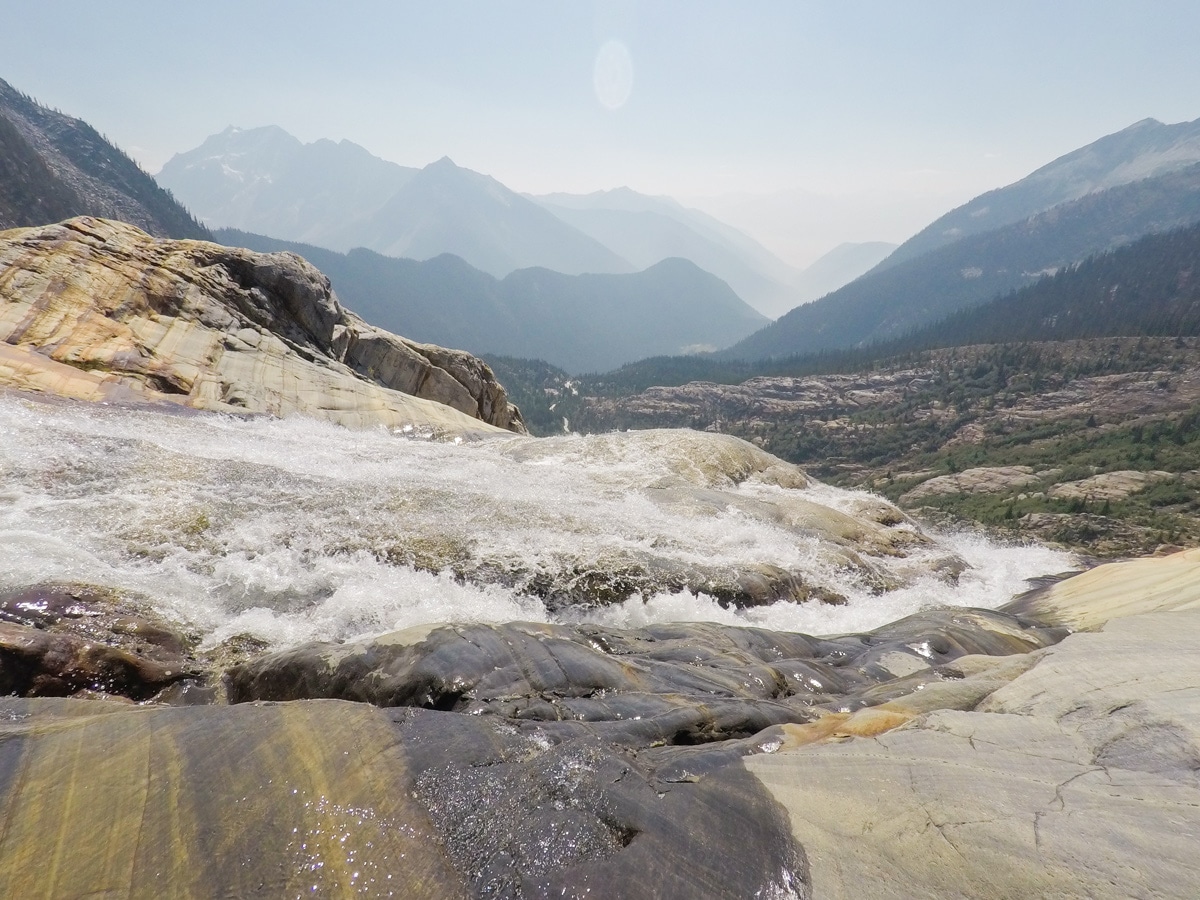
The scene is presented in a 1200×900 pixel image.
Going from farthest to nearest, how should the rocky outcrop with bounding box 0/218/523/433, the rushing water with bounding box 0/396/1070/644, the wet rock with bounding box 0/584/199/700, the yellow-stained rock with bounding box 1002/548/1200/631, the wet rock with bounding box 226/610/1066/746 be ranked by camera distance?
the rocky outcrop with bounding box 0/218/523/433, the yellow-stained rock with bounding box 1002/548/1200/631, the rushing water with bounding box 0/396/1070/644, the wet rock with bounding box 0/584/199/700, the wet rock with bounding box 226/610/1066/746

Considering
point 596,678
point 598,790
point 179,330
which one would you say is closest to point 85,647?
point 596,678

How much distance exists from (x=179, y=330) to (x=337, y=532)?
20344mm

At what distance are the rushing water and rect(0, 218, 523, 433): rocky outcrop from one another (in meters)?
3.42

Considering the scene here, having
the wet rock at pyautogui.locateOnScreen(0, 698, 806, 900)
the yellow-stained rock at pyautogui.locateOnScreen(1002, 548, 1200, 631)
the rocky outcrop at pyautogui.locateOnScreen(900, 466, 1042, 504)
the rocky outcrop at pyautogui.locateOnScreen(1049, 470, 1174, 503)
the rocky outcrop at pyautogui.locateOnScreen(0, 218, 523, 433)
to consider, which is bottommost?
the rocky outcrop at pyautogui.locateOnScreen(900, 466, 1042, 504)

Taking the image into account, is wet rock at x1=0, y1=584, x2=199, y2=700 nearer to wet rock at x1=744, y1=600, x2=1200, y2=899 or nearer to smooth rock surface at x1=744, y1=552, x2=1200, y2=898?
wet rock at x1=744, y1=600, x2=1200, y2=899

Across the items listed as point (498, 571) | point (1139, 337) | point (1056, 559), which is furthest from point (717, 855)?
point (1139, 337)

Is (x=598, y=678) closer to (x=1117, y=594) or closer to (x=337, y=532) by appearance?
(x=337, y=532)

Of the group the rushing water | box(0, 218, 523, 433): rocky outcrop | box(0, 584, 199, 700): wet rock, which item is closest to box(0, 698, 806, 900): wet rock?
box(0, 584, 199, 700): wet rock

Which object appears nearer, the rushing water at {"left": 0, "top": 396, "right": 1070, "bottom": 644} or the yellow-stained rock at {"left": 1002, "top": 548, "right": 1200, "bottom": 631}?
the rushing water at {"left": 0, "top": 396, "right": 1070, "bottom": 644}

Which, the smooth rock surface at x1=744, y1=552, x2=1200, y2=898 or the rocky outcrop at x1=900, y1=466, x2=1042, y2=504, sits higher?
the smooth rock surface at x1=744, y1=552, x2=1200, y2=898

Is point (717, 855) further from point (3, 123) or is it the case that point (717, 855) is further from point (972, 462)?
point (3, 123)

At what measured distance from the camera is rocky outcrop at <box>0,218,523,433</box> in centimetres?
2184

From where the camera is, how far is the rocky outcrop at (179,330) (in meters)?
21.8

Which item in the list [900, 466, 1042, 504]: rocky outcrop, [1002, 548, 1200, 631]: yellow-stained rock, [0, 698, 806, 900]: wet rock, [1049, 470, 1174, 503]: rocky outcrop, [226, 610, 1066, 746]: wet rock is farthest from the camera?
[900, 466, 1042, 504]: rocky outcrop
